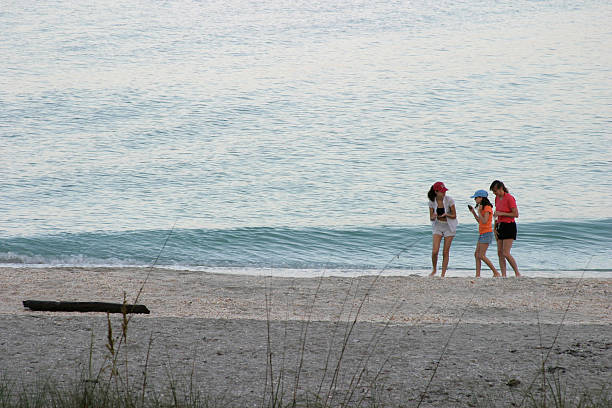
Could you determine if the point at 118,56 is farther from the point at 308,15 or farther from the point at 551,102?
the point at 551,102

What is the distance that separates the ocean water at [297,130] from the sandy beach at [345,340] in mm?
1659

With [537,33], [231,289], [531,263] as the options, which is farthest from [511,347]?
[537,33]

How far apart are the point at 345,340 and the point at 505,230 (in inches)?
329

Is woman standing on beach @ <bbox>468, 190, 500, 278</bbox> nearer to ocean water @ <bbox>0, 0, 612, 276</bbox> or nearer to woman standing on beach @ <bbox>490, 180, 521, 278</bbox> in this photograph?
woman standing on beach @ <bbox>490, 180, 521, 278</bbox>

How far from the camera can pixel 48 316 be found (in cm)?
824

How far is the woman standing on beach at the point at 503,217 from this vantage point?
38.2 feet

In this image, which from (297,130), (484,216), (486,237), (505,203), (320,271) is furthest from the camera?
(297,130)

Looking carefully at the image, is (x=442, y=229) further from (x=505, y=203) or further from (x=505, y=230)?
(x=505, y=203)

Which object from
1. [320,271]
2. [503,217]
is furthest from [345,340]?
[320,271]

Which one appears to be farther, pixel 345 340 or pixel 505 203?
pixel 505 203

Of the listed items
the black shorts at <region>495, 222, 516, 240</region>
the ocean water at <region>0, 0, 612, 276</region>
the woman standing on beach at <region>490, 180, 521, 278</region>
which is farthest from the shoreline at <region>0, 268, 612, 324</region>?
the ocean water at <region>0, 0, 612, 276</region>

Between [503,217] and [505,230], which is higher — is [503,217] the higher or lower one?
the higher one

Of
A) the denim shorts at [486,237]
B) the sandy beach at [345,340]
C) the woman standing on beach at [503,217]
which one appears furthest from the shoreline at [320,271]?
the sandy beach at [345,340]

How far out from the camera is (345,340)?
4188 mm
